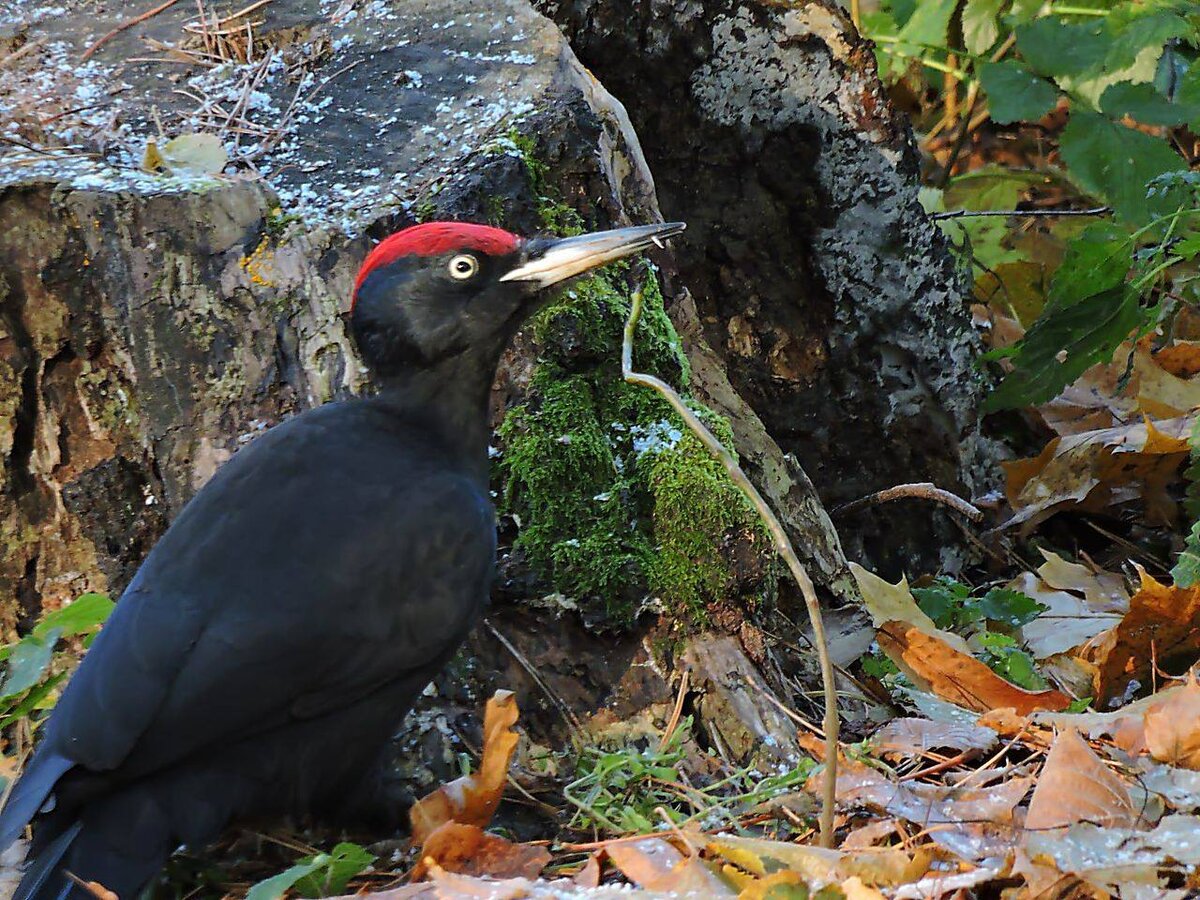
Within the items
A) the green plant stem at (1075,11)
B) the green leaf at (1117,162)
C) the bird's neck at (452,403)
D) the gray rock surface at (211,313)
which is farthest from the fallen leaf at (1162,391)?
the bird's neck at (452,403)

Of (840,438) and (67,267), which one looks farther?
(840,438)

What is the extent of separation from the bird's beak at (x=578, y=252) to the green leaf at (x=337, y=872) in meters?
1.13

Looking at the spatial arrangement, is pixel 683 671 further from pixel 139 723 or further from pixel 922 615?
pixel 139 723

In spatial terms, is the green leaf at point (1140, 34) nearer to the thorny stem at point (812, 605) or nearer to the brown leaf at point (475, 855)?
the thorny stem at point (812, 605)

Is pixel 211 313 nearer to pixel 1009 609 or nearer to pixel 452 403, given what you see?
pixel 452 403

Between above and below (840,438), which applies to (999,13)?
above

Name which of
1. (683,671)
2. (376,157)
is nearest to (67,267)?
(376,157)

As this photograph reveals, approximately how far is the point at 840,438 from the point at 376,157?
1734mm

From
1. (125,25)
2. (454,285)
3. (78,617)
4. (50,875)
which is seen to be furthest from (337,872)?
(125,25)

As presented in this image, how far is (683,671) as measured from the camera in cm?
286

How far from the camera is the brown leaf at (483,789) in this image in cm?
244

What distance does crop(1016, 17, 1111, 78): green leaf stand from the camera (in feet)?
14.1

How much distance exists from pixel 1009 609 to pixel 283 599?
66.6 inches

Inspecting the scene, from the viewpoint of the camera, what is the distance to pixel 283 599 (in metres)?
2.42
